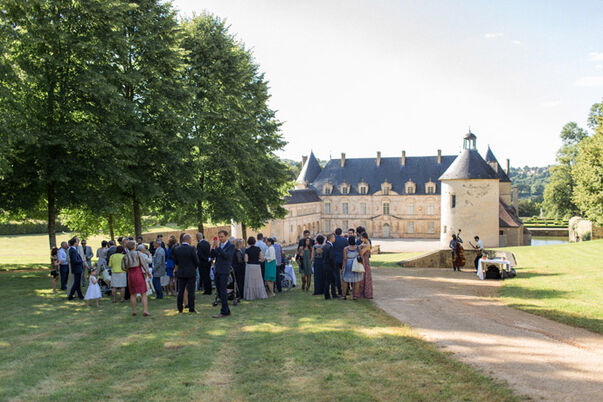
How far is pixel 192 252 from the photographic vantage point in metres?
10.0

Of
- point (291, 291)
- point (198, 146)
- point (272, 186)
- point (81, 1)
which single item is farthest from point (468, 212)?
point (81, 1)

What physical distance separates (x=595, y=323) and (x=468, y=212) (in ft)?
97.0

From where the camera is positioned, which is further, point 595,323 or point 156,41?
point 156,41

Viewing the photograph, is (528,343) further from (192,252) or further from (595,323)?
(192,252)

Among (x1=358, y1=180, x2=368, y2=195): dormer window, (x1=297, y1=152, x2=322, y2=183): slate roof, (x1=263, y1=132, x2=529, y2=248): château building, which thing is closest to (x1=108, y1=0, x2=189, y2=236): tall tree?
(x1=263, y1=132, x2=529, y2=248): château building

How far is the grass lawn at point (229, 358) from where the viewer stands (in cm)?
562

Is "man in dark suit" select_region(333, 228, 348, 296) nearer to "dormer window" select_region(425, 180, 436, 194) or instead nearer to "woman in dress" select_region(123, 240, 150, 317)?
"woman in dress" select_region(123, 240, 150, 317)

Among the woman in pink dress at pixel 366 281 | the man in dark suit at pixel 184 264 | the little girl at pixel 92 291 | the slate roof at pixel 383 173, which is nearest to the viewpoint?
the man in dark suit at pixel 184 264

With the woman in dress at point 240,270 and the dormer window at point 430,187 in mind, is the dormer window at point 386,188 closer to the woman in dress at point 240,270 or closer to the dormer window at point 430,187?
the dormer window at point 430,187

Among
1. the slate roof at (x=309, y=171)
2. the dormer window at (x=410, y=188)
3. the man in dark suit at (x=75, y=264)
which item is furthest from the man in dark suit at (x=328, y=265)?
the slate roof at (x=309, y=171)

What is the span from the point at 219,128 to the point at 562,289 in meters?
17.1

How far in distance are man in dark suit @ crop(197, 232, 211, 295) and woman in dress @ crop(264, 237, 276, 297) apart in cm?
155

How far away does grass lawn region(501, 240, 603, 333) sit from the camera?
33.1ft

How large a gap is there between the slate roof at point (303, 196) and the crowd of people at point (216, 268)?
41774mm
